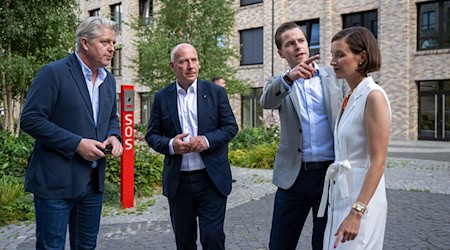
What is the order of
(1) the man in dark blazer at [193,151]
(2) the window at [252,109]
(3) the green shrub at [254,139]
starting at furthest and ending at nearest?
(2) the window at [252,109] < (3) the green shrub at [254,139] < (1) the man in dark blazer at [193,151]

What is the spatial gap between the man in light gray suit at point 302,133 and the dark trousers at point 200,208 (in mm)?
486

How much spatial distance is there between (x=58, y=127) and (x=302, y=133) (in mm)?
1664

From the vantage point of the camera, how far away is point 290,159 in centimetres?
330

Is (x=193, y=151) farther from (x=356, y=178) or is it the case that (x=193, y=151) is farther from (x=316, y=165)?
(x=356, y=178)

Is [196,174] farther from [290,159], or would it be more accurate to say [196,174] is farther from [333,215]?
[333,215]

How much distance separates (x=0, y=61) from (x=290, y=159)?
36.9 feet

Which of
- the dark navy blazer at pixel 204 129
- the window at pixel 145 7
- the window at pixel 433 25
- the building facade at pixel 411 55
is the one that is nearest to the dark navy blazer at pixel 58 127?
the dark navy blazer at pixel 204 129

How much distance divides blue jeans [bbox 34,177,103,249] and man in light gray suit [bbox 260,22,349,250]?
4.47 feet

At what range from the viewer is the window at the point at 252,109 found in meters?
29.1

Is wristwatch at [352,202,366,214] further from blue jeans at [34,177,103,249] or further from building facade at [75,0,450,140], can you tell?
building facade at [75,0,450,140]

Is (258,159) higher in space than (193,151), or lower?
lower

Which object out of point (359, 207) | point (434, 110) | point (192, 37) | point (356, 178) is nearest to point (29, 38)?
point (192, 37)

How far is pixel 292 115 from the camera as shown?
3322mm

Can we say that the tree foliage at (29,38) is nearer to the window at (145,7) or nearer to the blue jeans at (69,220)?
the blue jeans at (69,220)
